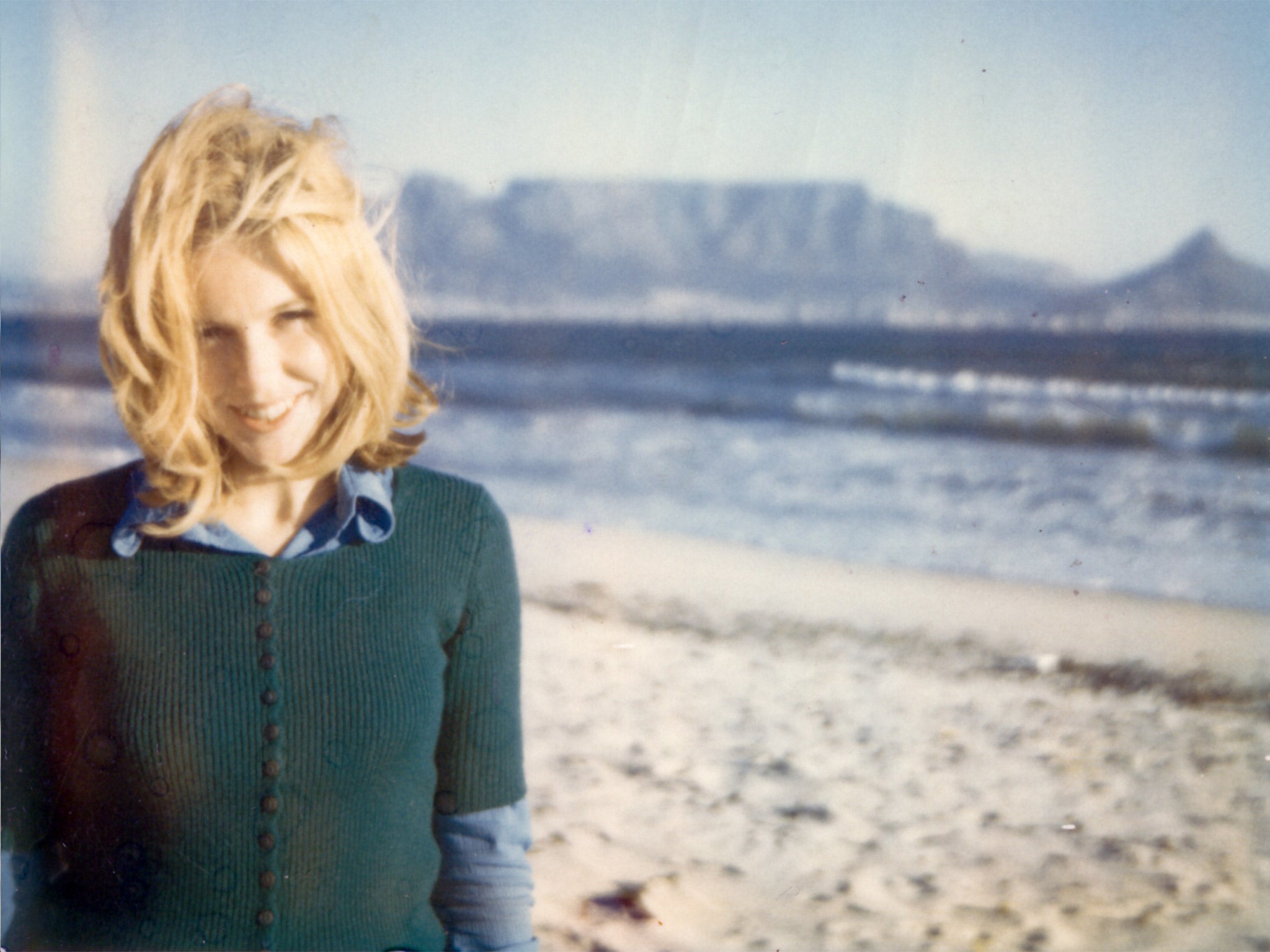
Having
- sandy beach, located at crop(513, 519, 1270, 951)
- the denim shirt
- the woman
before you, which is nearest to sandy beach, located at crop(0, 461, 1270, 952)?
sandy beach, located at crop(513, 519, 1270, 951)

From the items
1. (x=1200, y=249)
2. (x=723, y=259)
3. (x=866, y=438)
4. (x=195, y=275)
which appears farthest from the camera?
(x=866, y=438)

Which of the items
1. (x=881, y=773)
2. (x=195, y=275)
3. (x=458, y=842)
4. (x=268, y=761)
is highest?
(x=195, y=275)

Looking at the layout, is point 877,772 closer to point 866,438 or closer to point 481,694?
point 481,694

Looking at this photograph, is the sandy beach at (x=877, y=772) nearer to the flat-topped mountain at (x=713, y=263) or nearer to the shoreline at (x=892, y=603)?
the shoreline at (x=892, y=603)

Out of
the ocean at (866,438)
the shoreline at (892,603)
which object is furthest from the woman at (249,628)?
the shoreline at (892,603)

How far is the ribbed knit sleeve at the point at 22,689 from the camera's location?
1194 mm

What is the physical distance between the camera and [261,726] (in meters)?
1.19

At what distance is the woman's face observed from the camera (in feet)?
3.82

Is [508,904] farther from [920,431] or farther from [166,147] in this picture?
[920,431]

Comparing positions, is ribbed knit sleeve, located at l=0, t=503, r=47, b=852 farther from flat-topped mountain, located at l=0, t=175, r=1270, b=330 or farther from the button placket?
flat-topped mountain, located at l=0, t=175, r=1270, b=330

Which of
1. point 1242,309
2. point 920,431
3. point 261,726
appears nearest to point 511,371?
point 1242,309

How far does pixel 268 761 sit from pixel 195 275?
1.83 ft

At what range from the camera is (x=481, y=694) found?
127 cm

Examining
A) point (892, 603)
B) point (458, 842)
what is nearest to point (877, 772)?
point (892, 603)
